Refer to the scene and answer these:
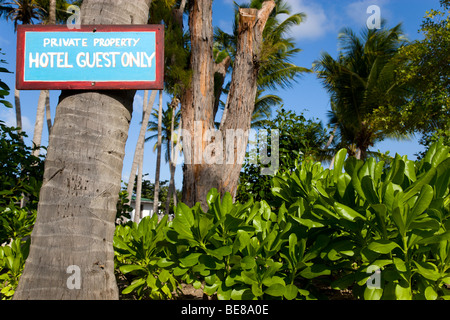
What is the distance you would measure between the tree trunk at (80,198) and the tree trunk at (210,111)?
2.82m

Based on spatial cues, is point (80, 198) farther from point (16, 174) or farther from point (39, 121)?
point (39, 121)

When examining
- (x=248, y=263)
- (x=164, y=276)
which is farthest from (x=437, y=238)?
(x=164, y=276)

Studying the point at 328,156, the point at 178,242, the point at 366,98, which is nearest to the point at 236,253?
the point at 178,242

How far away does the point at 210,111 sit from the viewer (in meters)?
5.13

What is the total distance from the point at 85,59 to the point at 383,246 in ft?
5.85

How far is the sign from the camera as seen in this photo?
1893mm

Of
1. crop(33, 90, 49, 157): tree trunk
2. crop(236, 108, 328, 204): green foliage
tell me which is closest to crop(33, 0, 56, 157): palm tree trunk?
crop(33, 90, 49, 157): tree trunk

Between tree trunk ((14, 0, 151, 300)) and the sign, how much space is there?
88mm

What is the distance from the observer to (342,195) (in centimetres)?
185

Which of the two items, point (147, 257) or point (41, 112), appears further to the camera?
point (41, 112)

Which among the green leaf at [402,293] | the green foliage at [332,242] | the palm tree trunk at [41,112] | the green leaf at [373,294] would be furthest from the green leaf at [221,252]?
the palm tree trunk at [41,112]

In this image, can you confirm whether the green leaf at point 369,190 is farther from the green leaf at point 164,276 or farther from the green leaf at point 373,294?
the green leaf at point 164,276

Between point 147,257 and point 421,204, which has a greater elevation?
point 421,204
